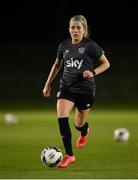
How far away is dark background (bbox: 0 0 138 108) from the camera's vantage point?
35.5 metres

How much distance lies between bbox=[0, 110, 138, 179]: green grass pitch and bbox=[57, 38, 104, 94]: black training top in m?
1.22

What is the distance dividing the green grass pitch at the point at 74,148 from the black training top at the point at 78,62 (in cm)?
122

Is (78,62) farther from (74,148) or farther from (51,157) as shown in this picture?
(74,148)

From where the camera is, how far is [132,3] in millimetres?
41750

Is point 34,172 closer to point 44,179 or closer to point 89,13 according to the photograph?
point 44,179

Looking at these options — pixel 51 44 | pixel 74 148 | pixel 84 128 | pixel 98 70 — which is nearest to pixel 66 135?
pixel 98 70

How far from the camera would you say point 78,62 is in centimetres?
1220

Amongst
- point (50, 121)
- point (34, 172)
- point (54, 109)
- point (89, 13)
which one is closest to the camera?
point (34, 172)

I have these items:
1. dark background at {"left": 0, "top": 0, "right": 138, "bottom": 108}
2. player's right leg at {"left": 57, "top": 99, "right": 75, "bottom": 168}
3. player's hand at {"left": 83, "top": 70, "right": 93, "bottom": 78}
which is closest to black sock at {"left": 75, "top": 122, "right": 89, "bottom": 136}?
player's right leg at {"left": 57, "top": 99, "right": 75, "bottom": 168}

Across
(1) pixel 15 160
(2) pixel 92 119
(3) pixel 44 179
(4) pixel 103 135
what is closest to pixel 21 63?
(2) pixel 92 119

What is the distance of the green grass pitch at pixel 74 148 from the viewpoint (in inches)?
448

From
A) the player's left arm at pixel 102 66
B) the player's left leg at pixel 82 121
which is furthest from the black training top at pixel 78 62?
the player's left leg at pixel 82 121

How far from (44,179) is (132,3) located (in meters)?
31.8

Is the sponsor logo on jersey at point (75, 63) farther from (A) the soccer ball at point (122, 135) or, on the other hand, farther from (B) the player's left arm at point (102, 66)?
(A) the soccer ball at point (122, 135)
